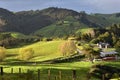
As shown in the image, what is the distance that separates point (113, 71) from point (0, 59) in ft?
337

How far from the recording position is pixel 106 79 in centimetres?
9181

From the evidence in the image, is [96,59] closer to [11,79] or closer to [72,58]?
[72,58]

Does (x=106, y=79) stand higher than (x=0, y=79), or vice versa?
(x=0, y=79)

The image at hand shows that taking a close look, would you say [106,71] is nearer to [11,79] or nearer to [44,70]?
[44,70]

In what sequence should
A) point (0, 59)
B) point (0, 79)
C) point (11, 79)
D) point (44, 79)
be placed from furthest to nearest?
point (0, 59) < point (44, 79) < point (11, 79) < point (0, 79)

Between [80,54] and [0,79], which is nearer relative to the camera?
[0,79]

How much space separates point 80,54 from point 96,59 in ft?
60.5

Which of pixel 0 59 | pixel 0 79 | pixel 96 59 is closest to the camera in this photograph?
pixel 0 79

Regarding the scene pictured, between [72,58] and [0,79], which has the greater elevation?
[0,79]

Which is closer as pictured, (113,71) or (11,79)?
(11,79)

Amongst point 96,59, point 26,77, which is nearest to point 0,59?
point 96,59

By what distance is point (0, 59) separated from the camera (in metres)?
194

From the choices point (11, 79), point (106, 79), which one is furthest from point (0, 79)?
point (106, 79)

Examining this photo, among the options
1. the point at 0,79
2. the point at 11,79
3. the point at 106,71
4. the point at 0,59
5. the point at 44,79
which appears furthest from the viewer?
the point at 0,59
